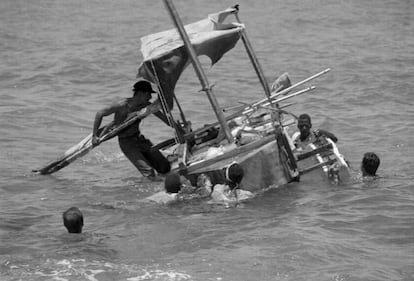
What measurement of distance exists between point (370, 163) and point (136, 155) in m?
3.47

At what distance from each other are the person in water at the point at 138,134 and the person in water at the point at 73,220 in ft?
8.71

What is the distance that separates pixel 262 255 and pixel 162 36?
402cm

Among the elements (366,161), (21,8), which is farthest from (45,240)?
(21,8)

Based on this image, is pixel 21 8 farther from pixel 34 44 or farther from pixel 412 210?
pixel 412 210

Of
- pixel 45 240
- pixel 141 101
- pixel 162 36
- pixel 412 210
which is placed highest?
pixel 162 36

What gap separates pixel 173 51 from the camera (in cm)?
1241

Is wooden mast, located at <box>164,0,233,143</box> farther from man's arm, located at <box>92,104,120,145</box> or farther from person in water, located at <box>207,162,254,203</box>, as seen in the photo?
man's arm, located at <box>92,104,120,145</box>

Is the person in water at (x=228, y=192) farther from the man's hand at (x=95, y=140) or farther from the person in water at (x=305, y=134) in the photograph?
the man's hand at (x=95, y=140)

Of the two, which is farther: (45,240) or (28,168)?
(28,168)

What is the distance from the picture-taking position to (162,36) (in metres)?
13.1

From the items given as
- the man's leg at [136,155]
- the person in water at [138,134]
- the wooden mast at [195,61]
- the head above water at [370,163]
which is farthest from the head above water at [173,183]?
the head above water at [370,163]

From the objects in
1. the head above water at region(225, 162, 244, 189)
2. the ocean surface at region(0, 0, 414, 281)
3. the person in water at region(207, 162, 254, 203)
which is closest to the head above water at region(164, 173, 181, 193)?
the ocean surface at region(0, 0, 414, 281)

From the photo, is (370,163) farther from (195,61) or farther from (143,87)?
(143,87)

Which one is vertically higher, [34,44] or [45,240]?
[34,44]
